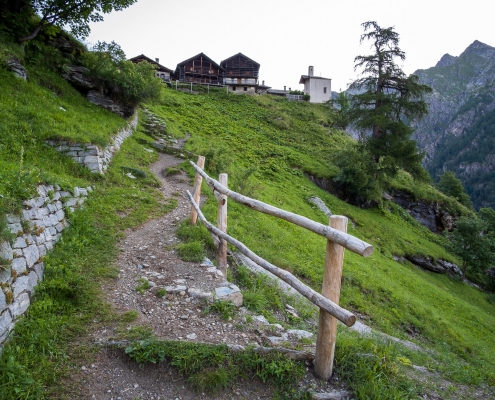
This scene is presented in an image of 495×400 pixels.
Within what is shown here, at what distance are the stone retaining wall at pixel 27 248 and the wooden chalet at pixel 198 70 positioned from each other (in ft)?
184

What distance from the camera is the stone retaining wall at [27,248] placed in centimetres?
378

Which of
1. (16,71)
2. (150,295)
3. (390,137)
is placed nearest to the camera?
(150,295)

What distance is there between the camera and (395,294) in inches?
473

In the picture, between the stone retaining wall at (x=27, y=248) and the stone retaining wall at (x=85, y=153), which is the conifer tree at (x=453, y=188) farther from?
the stone retaining wall at (x=27, y=248)

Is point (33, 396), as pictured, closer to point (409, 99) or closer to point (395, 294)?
point (395, 294)

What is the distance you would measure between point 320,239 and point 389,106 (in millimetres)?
15807

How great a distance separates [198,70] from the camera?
5816 centimetres

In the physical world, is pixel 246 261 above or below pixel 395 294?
above

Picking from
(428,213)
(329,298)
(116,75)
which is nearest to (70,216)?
(329,298)

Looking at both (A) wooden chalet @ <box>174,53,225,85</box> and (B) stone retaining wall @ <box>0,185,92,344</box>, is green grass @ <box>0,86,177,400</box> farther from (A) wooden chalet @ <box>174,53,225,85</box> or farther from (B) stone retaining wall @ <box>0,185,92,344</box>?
(A) wooden chalet @ <box>174,53,225,85</box>

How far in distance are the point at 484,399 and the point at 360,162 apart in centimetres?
2020

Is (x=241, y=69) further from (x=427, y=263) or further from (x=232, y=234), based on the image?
(x=232, y=234)

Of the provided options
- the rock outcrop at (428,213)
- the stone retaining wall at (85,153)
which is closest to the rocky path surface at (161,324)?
the stone retaining wall at (85,153)

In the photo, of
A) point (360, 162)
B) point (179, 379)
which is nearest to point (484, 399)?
point (179, 379)
